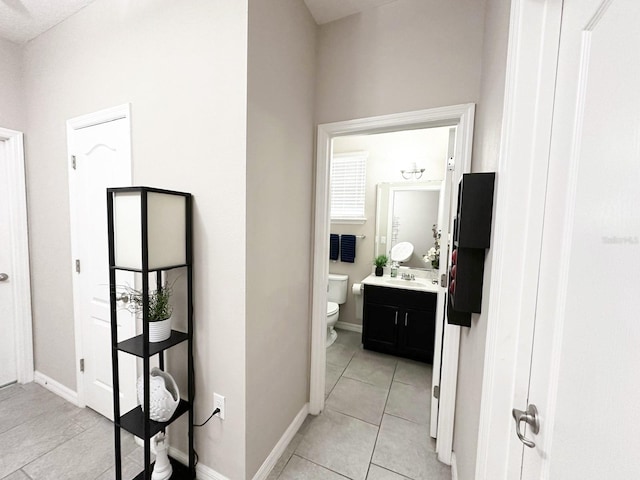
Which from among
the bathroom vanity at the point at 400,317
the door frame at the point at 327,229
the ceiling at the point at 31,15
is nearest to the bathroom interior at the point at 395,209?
the bathroom vanity at the point at 400,317

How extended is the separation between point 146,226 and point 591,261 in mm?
1405

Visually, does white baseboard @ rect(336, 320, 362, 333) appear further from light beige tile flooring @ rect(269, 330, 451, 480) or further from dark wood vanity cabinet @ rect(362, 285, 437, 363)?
light beige tile flooring @ rect(269, 330, 451, 480)

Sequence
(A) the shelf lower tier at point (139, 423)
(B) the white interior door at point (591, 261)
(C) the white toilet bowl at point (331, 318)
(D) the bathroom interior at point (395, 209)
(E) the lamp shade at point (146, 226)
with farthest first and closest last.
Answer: (D) the bathroom interior at point (395, 209), (C) the white toilet bowl at point (331, 318), (A) the shelf lower tier at point (139, 423), (E) the lamp shade at point (146, 226), (B) the white interior door at point (591, 261)

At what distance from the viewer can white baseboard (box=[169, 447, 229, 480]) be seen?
1402 millimetres

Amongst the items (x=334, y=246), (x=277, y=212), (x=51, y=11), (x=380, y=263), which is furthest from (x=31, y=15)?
(x=380, y=263)

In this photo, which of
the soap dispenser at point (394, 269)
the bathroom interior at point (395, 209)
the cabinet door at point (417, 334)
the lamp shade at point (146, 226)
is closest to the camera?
the lamp shade at point (146, 226)

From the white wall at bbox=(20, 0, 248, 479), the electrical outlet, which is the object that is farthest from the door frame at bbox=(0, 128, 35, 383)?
the electrical outlet

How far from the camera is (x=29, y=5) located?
168 centimetres

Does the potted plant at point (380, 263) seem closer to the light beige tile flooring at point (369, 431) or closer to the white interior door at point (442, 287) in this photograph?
the light beige tile flooring at point (369, 431)

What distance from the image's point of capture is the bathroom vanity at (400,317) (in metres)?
2.57

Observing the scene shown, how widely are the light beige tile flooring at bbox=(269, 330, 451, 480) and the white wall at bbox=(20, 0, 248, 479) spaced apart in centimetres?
50

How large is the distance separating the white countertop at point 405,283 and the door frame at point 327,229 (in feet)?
3.33

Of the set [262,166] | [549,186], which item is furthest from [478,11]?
[262,166]

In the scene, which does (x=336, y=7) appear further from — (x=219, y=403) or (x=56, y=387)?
(x=56, y=387)
